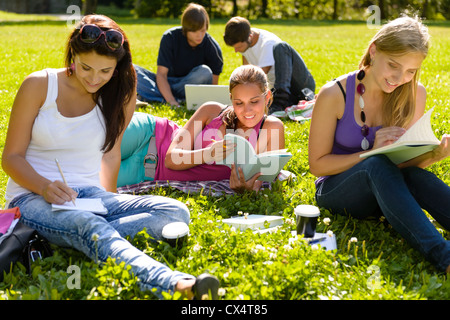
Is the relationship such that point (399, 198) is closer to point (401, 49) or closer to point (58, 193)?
point (401, 49)

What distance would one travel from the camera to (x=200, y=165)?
13.0ft

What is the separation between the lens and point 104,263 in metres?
2.49

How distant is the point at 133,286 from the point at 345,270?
3.24ft

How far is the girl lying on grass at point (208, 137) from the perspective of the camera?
3693 millimetres

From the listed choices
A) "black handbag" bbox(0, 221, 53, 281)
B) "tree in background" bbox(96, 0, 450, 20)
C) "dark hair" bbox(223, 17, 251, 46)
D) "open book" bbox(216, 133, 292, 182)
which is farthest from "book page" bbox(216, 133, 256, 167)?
"tree in background" bbox(96, 0, 450, 20)

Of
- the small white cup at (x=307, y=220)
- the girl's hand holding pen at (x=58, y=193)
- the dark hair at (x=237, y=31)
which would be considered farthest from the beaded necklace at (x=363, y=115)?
the dark hair at (x=237, y=31)

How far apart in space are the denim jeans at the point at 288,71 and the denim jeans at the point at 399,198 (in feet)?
9.36

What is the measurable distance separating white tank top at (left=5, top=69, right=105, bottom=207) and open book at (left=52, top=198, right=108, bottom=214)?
209mm

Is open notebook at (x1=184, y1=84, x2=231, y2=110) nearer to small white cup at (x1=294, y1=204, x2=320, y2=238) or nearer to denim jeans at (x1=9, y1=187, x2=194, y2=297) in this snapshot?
denim jeans at (x1=9, y1=187, x2=194, y2=297)

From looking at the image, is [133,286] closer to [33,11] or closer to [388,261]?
[388,261]

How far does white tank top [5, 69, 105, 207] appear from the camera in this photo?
2.91 metres

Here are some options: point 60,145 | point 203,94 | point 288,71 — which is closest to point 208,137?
point 60,145
